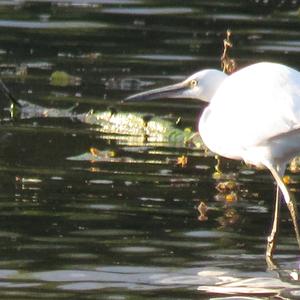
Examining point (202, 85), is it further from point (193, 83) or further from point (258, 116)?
point (258, 116)

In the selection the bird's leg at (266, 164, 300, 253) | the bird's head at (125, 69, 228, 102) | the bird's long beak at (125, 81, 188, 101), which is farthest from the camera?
the bird's long beak at (125, 81, 188, 101)

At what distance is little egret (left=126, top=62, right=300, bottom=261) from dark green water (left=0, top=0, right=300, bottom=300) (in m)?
0.54

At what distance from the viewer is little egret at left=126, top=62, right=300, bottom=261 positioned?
10.9 meters

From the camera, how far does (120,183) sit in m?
12.6

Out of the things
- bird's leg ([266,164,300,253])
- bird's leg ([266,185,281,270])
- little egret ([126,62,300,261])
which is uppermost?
little egret ([126,62,300,261])

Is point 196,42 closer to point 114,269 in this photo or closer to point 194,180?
point 194,180

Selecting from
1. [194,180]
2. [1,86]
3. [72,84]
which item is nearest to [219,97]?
[194,180]

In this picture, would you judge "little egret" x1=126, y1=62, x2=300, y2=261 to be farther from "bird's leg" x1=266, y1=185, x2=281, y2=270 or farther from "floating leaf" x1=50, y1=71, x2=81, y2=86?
"floating leaf" x1=50, y1=71, x2=81, y2=86

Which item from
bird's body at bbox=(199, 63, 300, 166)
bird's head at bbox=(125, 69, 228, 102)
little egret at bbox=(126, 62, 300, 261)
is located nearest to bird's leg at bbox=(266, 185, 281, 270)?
little egret at bbox=(126, 62, 300, 261)

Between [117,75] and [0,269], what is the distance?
25.0ft

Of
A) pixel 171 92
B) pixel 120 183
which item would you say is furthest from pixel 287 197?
pixel 120 183

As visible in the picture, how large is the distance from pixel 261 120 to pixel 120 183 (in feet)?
6.48

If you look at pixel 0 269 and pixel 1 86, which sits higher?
pixel 1 86

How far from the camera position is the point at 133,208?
11.9 metres
